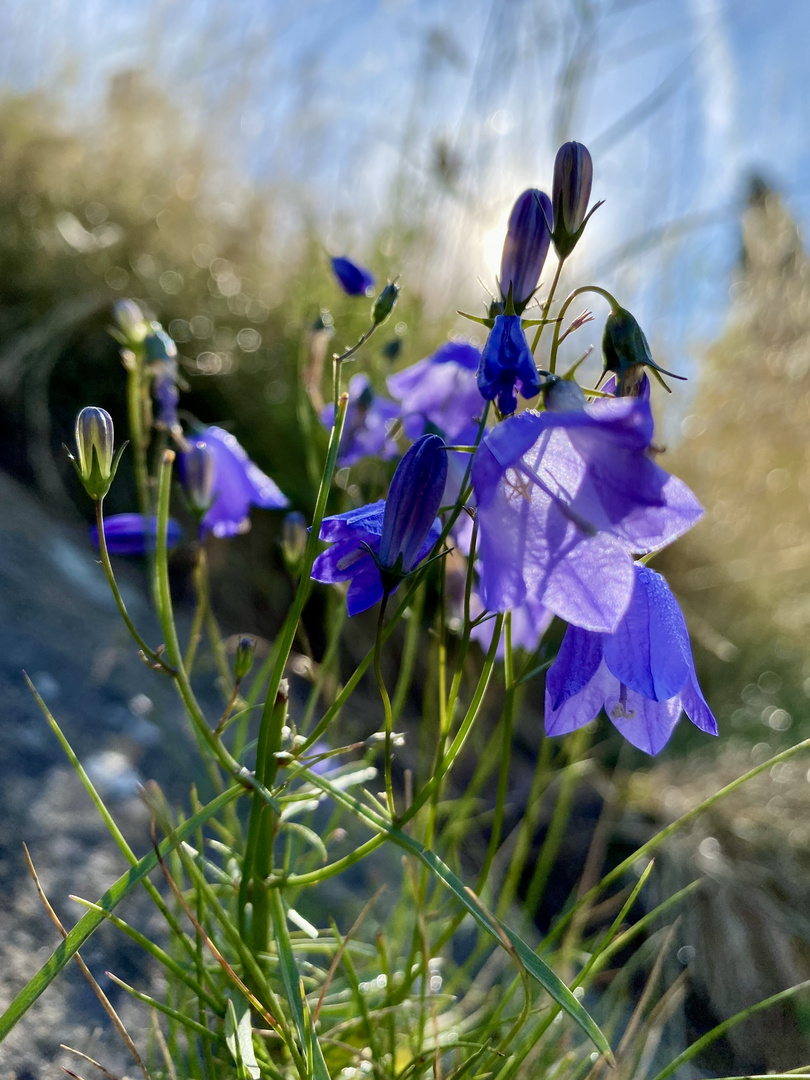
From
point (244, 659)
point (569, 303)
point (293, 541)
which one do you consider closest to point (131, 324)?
point (293, 541)

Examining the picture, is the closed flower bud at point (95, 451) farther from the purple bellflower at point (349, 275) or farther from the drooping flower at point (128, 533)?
the purple bellflower at point (349, 275)

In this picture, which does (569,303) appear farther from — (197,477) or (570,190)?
(197,477)

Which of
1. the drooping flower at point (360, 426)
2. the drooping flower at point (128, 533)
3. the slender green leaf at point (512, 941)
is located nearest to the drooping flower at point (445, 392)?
the drooping flower at point (360, 426)

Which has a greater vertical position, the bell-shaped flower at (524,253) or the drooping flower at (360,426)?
the bell-shaped flower at (524,253)

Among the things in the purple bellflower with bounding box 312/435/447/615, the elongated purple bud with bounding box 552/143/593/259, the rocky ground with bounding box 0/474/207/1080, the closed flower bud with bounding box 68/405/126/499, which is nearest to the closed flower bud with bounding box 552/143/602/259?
the elongated purple bud with bounding box 552/143/593/259

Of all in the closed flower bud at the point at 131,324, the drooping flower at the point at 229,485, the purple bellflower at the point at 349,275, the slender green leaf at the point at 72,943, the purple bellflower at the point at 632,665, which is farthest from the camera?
the purple bellflower at the point at 349,275
